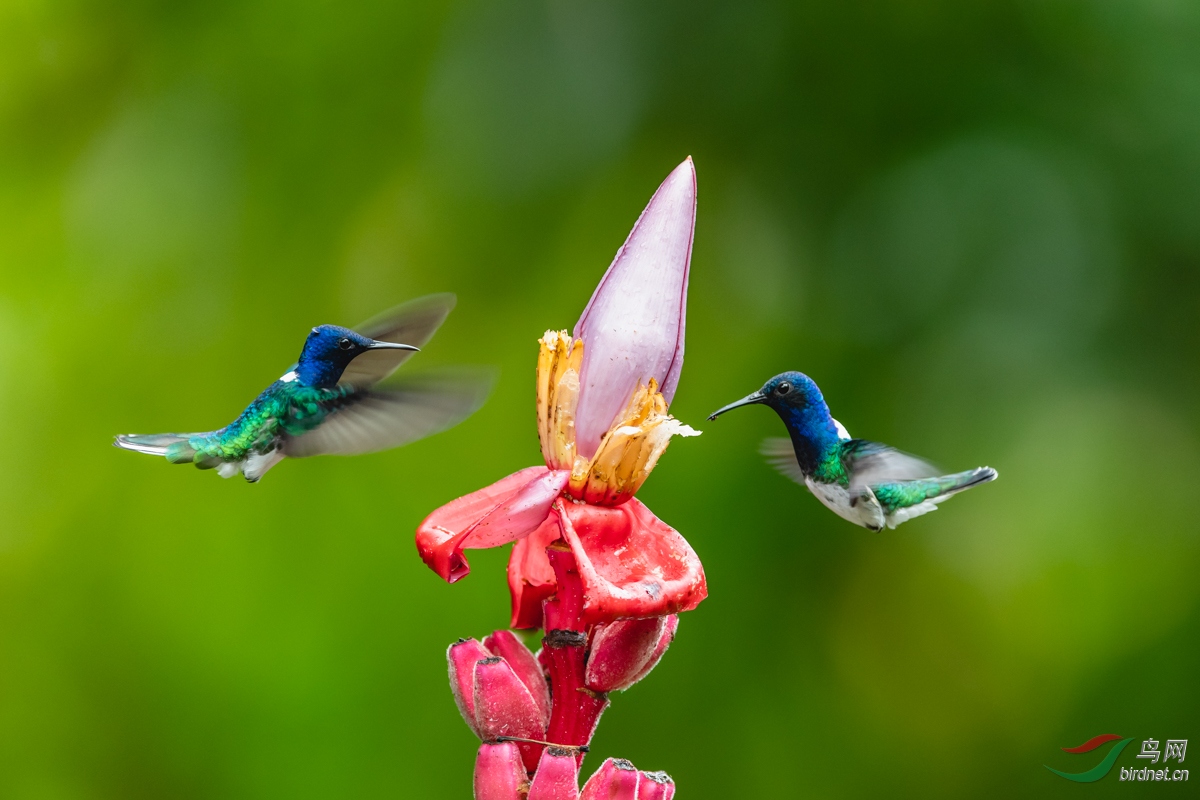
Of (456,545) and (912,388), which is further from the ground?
(912,388)

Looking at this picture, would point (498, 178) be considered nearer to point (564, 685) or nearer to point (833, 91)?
point (833, 91)

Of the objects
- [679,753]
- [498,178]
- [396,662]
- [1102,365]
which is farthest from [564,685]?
[1102,365]

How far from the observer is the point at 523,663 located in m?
1.23

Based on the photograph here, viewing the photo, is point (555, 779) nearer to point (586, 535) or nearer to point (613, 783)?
point (613, 783)

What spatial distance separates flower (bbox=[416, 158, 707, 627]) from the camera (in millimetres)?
1173

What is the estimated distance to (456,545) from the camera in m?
1.12

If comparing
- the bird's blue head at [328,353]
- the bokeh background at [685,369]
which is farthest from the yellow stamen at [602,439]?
the bokeh background at [685,369]

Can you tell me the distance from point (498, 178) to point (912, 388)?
121cm

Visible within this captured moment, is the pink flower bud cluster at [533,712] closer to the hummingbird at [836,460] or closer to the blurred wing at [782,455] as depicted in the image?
the hummingbird at [836,460]

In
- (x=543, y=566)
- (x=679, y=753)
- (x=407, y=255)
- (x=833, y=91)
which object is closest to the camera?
(x=543, y=566)

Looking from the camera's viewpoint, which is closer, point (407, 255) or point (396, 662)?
point (396, 662)

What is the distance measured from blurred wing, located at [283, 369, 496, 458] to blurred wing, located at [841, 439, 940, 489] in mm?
547

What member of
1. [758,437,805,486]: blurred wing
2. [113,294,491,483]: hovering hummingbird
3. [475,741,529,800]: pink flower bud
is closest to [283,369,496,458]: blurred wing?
[113,294,491,483]: hovering hummingbird

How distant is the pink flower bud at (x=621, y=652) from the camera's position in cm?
117
